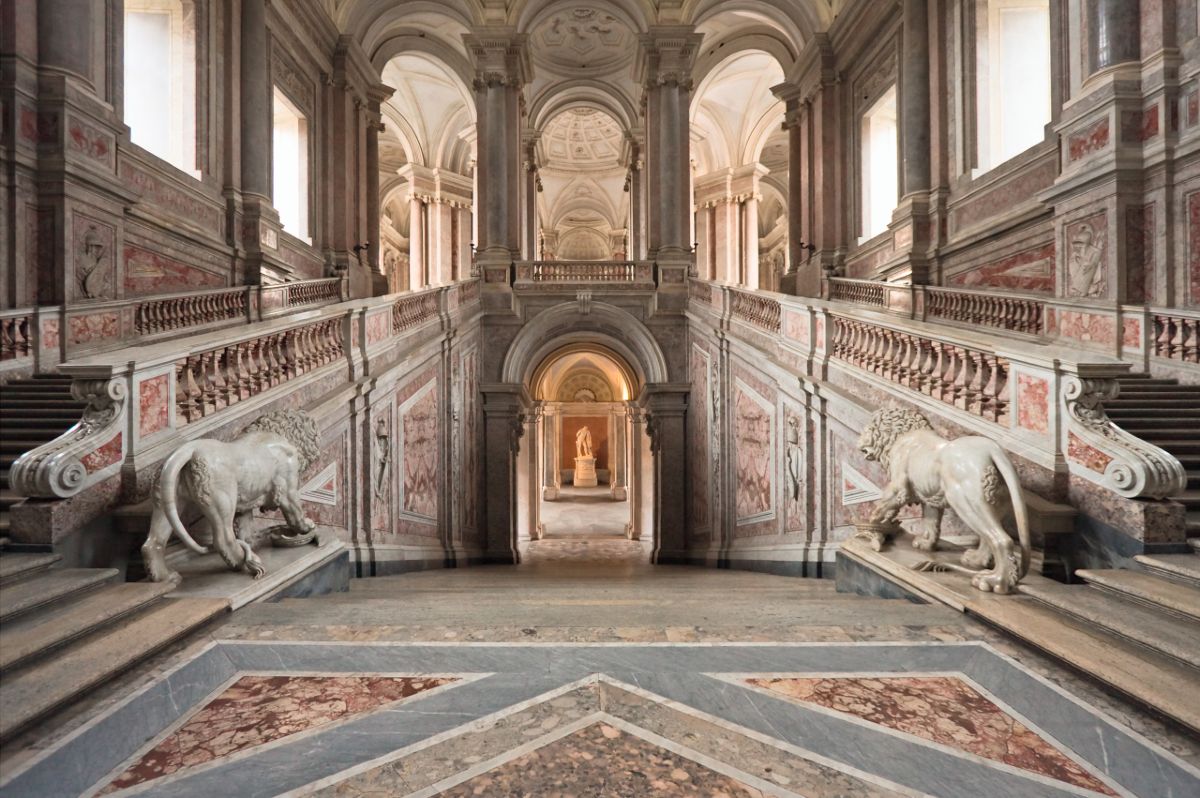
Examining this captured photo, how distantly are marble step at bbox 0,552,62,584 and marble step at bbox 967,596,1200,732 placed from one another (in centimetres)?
394

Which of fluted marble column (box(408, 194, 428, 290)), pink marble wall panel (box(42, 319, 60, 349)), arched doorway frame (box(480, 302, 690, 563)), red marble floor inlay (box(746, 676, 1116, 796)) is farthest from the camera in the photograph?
fluted marble column (box(408, 194, 428, 290))

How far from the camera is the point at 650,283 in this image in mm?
12586

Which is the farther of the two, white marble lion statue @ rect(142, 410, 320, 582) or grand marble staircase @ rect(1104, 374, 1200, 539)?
grand marble staircase @ rect(1104, 374, 1200, 539)

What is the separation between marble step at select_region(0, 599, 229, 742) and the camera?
1.77 meters

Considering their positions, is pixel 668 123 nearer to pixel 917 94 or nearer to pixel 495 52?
pixel 495 52

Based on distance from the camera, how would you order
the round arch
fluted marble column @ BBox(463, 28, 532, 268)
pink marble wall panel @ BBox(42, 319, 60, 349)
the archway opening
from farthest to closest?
1. the archway opening
2. fluted marble column @ BBox(463, 28, 532, 268)
3. the round arch
4. pink marble wall panel @ BBox(42, 319, 60, 349)

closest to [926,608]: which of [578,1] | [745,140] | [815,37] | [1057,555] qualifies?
[1057,555]

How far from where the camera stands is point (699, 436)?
11656 mm

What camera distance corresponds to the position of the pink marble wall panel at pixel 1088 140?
721 cm

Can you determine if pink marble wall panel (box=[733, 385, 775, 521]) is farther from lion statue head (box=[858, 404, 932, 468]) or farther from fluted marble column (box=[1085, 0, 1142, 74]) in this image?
fluted marble column (box=[1085, 0, 1142, 74])

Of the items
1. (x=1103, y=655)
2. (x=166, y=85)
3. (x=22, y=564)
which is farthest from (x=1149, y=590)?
(x=166, y=85)

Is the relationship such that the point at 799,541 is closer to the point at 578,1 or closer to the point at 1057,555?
the point at 1057,555

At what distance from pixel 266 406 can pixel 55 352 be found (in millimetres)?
3766

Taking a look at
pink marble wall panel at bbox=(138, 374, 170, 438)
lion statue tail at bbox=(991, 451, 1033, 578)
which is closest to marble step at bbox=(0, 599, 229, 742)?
pink marble wall panel at bbox=(138, 374, 170, 438)
